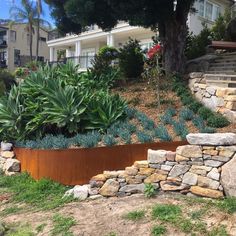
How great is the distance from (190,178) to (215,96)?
10.4ft

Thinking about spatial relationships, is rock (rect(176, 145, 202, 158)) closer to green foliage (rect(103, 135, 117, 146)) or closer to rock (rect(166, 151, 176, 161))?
rock (rect(166, 151, 176, 161))

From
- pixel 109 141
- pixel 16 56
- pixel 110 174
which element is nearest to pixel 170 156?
pixel 110 174

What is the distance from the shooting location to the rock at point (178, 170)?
21.5 ft

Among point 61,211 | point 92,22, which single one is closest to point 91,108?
point 61,211

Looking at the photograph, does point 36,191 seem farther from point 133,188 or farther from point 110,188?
point 133,188

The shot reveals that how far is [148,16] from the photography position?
1139 centimetres

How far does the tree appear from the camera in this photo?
11.2 m

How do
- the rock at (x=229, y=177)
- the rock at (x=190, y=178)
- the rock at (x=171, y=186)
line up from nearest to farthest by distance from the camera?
the rock at (x=229, y=177) < the rock at (x=190, y=178) < the rock at (x=171, y=186)

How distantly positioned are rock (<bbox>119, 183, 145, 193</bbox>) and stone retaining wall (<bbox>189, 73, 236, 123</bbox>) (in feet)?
8.75

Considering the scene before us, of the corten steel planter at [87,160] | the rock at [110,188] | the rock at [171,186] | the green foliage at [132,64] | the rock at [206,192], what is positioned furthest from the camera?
the green foliage at [132,64]

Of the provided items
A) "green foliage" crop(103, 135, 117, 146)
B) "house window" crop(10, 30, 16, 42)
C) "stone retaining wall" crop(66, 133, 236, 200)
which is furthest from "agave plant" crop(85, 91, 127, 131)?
"house window" crop(10, 30, 16, 42)

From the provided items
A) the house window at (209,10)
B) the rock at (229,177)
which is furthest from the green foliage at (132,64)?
the house window at (209,10)

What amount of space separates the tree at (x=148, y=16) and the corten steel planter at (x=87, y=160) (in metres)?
4.90

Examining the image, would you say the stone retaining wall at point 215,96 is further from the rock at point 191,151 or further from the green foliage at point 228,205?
the green foliage at point 228,205
